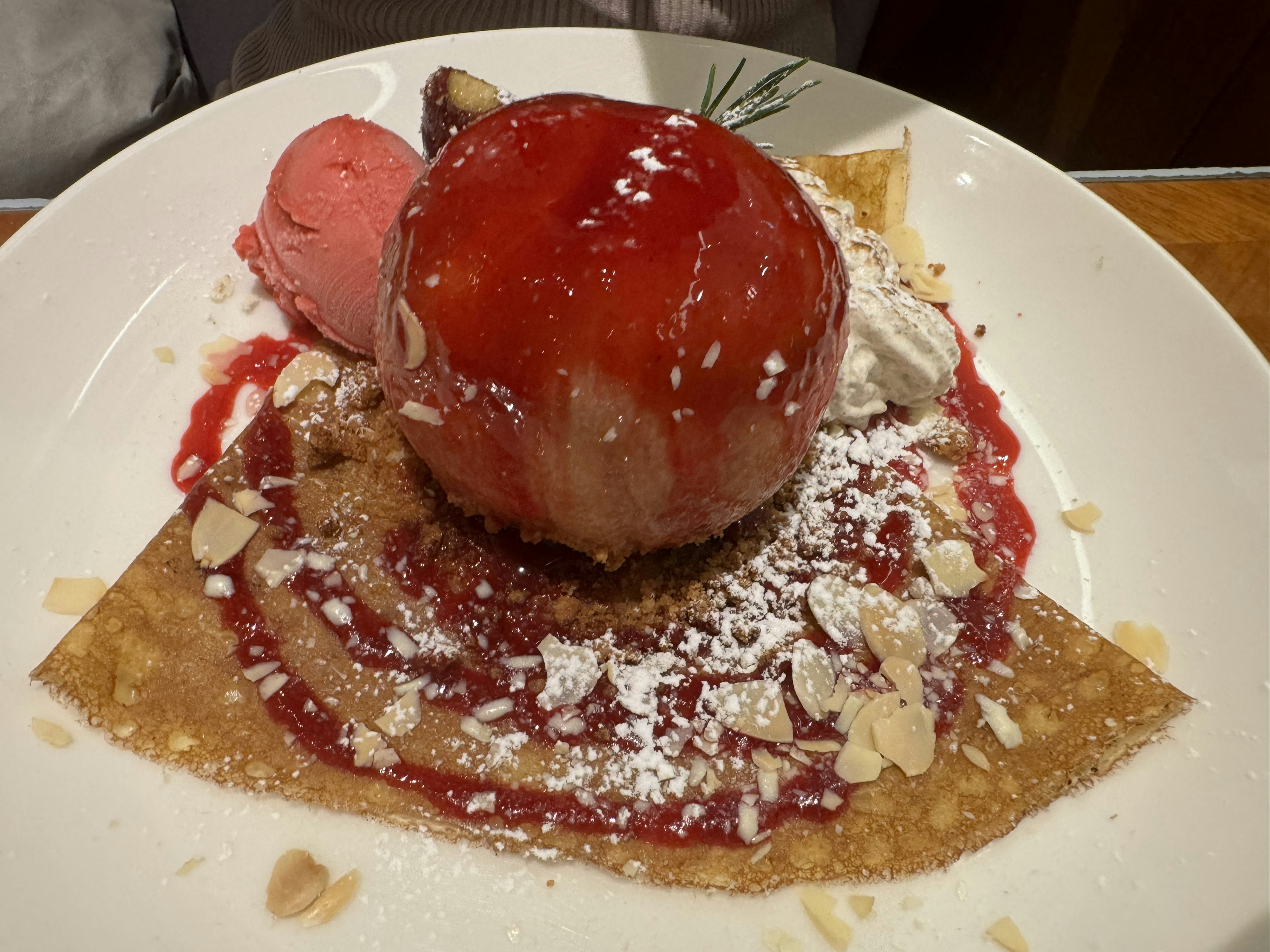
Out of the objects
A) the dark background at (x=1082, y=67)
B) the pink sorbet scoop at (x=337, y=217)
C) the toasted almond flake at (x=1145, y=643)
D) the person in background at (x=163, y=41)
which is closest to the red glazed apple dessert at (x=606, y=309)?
the pink sorbet scoop at (x=337, y=217)

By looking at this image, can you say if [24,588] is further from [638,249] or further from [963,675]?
[963,675]

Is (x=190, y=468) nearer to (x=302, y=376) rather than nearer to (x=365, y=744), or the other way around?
(x=302, y=376)

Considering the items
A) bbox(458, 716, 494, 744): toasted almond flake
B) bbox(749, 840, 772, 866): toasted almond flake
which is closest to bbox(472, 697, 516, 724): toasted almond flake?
bbox(458, 716, 494, 744): toasted almond flake

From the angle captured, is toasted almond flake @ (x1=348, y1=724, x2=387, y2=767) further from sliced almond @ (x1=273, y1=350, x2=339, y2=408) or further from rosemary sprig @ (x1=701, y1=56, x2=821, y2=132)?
rosemary sprig @ (x1=701, y1=56, x2=821, y2=132)

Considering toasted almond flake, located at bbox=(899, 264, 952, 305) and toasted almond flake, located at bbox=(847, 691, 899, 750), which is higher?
toasted almond flake, located at bbox=(899, 264, 952, 305)

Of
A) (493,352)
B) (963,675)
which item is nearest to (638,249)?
(493,352)

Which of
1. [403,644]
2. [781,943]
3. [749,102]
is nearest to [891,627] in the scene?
[781,943]

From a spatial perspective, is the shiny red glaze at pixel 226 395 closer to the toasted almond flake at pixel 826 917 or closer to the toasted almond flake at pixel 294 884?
the toasted almond flake at pixel 294 884
